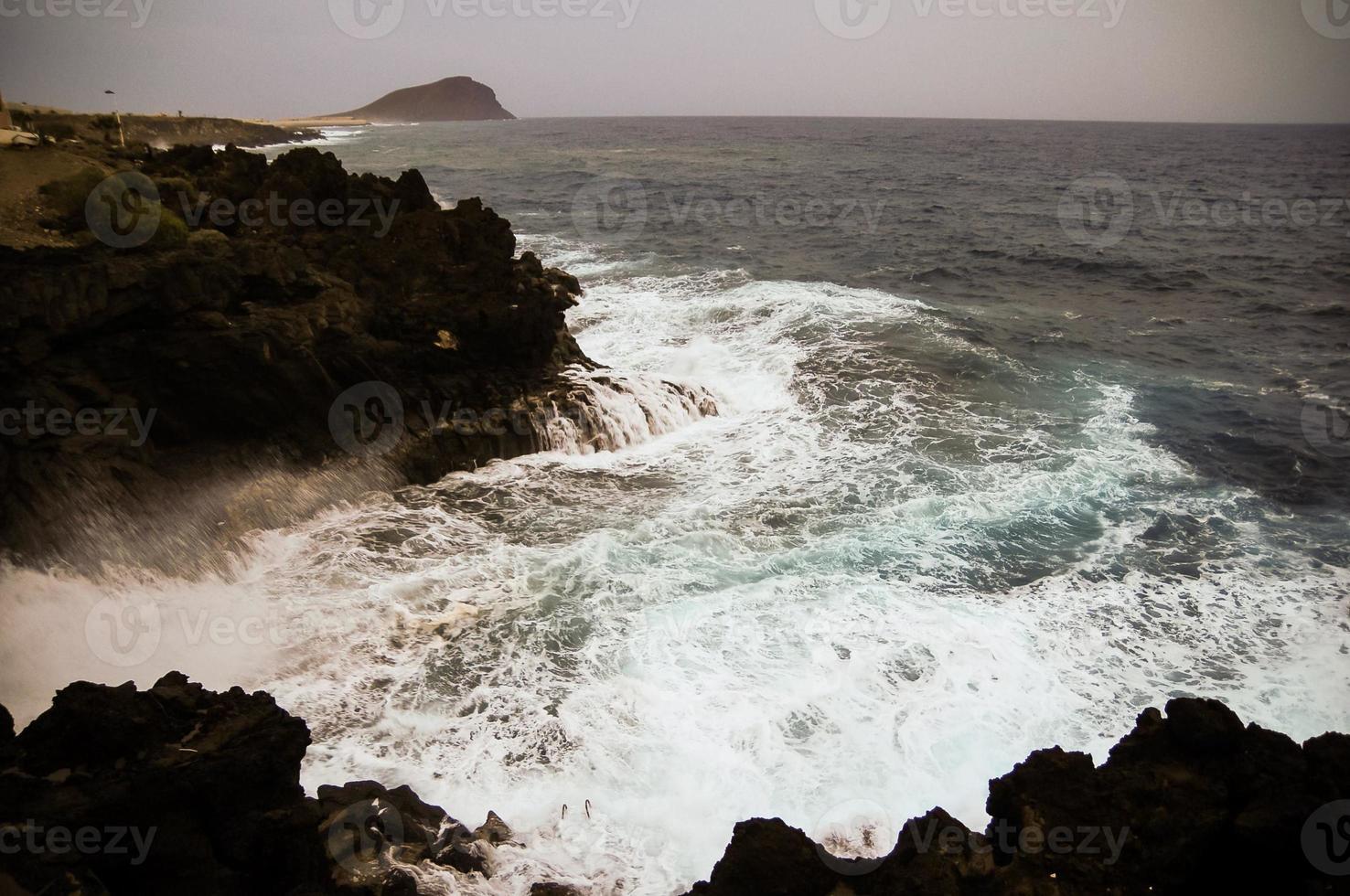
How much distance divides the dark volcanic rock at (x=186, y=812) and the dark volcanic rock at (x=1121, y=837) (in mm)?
2683

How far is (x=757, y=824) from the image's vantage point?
5.45 meters

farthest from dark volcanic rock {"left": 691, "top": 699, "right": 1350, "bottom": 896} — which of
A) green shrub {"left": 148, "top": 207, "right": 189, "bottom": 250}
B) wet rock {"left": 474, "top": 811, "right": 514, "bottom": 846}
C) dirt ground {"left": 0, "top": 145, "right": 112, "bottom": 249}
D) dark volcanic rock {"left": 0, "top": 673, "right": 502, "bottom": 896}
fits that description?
dirt ground {"left": 0, "top": 145, "right": 112, "bottom": 249}

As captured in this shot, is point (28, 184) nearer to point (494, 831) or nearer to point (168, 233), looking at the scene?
point (168, 233)

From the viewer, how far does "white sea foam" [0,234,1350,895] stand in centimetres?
744

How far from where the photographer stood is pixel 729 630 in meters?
9.59

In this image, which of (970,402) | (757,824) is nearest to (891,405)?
(970,402)

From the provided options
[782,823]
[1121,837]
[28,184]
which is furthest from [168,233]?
[1121,837]

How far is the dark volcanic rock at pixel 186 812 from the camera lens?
4.99 metres

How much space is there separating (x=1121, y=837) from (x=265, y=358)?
11.8 meters

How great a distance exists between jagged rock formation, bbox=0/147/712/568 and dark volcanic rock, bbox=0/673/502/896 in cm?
451

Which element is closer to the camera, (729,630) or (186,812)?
(186,812)

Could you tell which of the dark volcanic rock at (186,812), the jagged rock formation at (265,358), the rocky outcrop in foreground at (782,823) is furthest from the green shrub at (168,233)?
the rocky outcrop in foreground at (782,823)

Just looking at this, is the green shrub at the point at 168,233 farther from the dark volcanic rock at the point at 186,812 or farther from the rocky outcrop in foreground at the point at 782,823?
the rocky outcrop in foreground at the point at 782,823

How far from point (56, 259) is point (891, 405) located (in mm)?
14743
